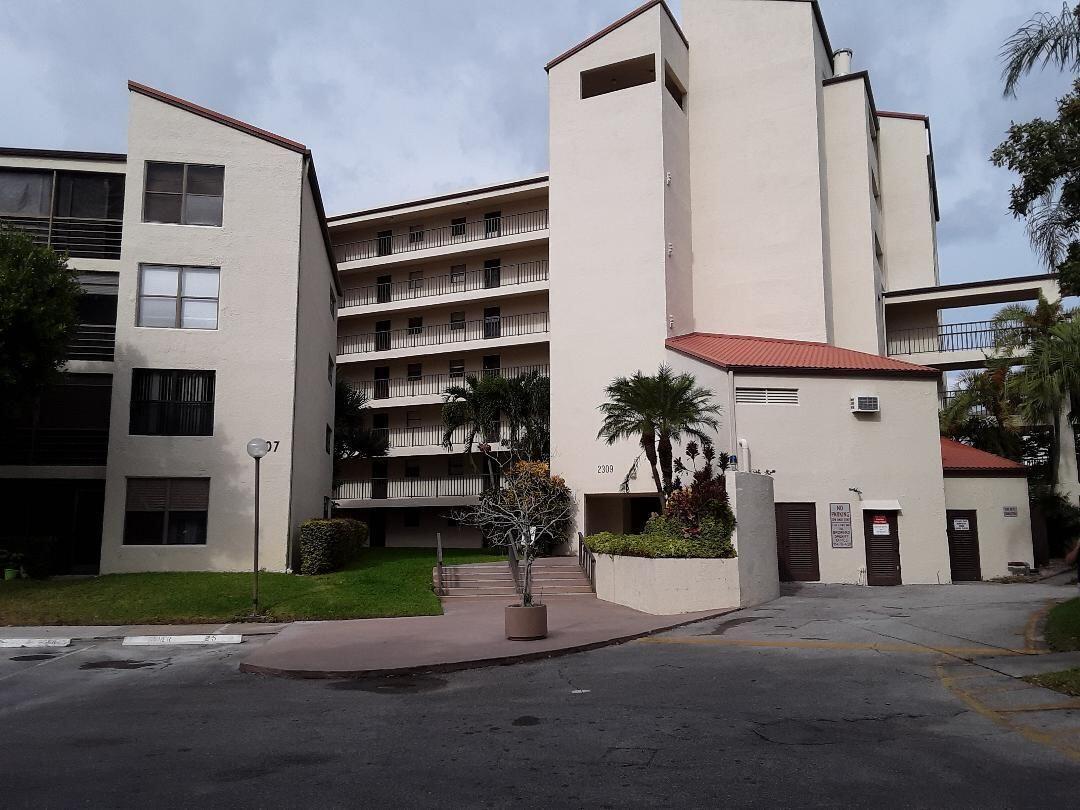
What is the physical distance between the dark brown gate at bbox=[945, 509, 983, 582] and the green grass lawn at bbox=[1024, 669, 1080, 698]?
15394mm

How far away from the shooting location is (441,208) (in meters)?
41.5

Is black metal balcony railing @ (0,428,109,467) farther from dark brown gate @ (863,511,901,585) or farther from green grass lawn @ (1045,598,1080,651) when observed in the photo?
green grass lawn @ (1045,598,1080,651)

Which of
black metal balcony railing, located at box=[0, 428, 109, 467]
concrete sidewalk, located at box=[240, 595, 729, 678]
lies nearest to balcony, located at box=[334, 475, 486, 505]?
black metal balcony railing, located at box=[0, 428, 109, 467]

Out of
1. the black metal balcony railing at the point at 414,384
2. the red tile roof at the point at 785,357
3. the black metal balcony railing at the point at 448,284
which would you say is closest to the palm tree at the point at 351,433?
the black metal balcony railing at the point at 414,384

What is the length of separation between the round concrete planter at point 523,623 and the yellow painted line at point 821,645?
1728mm

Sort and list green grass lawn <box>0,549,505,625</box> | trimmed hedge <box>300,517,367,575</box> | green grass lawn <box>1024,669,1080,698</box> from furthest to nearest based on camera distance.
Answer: trimmed hedge <box>300,517,367,575</box> → green grass lawn <box>0,549,505,625</box> → green grass lawn <box>1024,669,1080,698</box>

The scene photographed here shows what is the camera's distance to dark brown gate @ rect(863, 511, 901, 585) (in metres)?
22.8

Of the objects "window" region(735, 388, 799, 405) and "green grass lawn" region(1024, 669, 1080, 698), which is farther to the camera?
"window" region(735, 388, 799, 405)

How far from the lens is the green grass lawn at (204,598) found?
17.5 m

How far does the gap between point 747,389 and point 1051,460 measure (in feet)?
40.3

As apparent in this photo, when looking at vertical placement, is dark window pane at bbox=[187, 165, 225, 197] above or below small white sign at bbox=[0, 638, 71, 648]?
above

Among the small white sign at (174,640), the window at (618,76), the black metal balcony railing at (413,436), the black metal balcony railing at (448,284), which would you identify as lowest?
the small white sign at (174,640)

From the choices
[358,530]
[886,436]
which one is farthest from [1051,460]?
[358,530]

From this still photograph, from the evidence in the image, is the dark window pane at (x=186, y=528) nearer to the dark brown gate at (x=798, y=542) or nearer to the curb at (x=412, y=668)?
the curb at (x=412, y=668)
